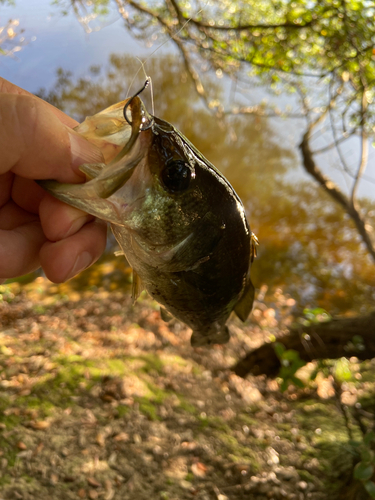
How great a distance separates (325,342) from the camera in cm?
375

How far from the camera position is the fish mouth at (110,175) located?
96 cm

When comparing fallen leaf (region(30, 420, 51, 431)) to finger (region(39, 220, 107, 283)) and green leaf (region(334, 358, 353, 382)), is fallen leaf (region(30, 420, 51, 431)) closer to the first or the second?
finger (region(39, 220, 107, 283))

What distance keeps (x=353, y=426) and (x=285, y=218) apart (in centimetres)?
642

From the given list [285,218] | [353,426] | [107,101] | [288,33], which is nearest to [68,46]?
[107,101]

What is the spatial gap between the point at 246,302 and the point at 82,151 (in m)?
1.13

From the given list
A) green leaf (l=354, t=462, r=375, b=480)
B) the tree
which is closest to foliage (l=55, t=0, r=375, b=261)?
the tree

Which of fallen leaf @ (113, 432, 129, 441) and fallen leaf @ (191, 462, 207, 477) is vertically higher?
fallen leaf @ (191, 462, 207, 477)

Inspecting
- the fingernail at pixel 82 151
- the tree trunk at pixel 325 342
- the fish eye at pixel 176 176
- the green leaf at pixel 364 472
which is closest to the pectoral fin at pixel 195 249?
the fish eye at pixel 176 176

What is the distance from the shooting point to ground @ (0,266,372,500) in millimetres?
2457

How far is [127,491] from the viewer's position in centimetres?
244

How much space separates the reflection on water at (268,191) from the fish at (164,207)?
19.3 ft

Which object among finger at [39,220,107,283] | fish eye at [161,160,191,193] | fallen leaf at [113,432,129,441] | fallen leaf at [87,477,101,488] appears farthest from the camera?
fallen leaf at [113,432,129,441]

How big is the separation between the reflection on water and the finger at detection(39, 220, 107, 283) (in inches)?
244

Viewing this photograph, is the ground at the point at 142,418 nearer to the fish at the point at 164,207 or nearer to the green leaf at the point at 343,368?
the green leaf at the point at 343,368
